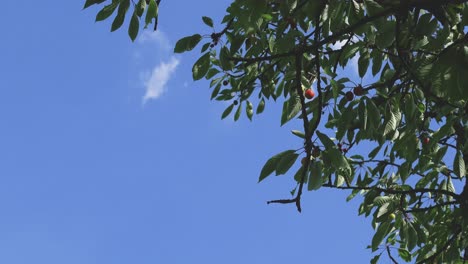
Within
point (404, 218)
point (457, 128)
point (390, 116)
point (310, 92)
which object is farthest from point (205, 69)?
point (457, 128)

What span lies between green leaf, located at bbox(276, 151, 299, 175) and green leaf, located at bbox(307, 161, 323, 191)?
0.12m

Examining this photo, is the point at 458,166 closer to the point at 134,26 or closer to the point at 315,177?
the point at 315,177

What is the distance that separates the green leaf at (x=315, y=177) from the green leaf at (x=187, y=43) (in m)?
1.30

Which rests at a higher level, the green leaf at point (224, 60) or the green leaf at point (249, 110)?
the green leaf at point (249, 110)

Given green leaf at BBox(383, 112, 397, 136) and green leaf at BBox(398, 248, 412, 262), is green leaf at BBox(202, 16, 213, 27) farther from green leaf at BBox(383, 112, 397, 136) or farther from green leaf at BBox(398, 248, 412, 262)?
green leaf at BBox(398, 248, 412, 262)

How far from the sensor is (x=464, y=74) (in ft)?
7.03

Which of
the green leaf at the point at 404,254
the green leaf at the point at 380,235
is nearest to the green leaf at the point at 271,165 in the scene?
the green leaf at the point at 380,235

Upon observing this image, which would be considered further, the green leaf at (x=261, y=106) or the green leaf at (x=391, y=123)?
the green leaf at (x=261, y=106)

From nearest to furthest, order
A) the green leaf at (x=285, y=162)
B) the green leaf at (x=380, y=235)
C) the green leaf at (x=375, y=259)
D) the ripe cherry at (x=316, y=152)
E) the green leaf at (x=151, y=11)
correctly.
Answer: the green leaf at (x=285, y=162) < the ripe cherry at (x=316, y=152) < the green leaf at (x=151, y=11) < the green leaf at (x=380, y=235) < the green leaf at (x=375, y=259)

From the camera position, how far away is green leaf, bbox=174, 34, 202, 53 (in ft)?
11.8

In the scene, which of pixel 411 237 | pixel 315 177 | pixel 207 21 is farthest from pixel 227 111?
pixel 315 177

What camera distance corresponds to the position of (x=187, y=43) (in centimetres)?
362

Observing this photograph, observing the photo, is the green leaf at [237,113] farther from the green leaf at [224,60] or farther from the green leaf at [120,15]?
the green leaf at [120,15]

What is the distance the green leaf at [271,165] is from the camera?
8.65ft
